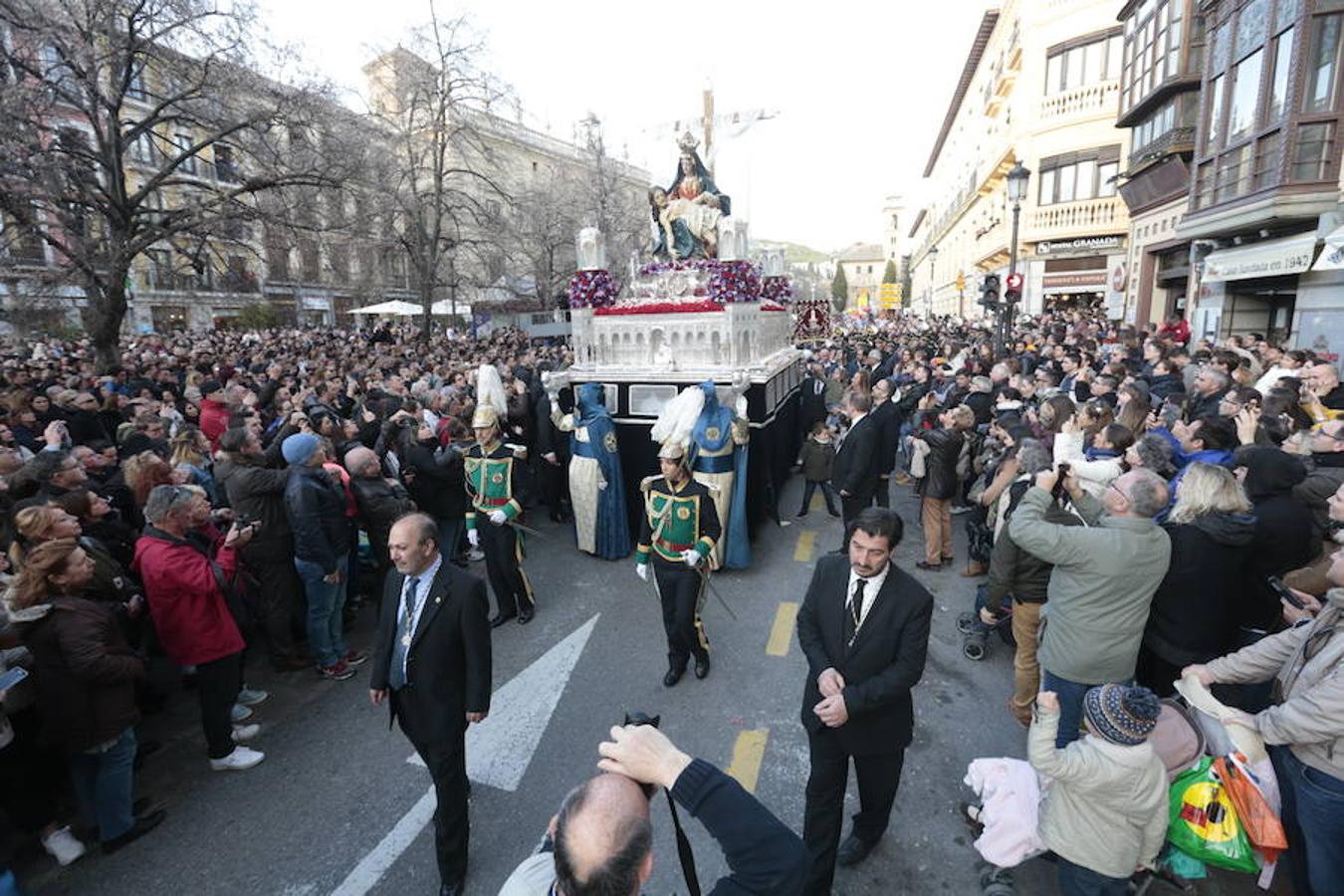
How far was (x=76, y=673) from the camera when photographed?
3.12 m

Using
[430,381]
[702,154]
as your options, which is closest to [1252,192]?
[702,154]

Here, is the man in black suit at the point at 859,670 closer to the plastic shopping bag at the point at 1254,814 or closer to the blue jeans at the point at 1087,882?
the blue jeans at the point at 1087,882

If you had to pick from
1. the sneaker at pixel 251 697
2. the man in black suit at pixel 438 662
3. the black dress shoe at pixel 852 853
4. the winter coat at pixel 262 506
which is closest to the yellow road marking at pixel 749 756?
the black dress shoe at pixel 852 853

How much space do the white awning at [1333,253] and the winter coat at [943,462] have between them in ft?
27.4

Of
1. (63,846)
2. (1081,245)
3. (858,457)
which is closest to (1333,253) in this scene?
(858,457)

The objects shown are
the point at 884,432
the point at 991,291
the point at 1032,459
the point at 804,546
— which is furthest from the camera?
the point at 991,291

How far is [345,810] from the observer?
3.68 m

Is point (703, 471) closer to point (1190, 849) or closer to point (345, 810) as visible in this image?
point (345, 810)

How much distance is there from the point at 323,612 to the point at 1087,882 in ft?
16.8

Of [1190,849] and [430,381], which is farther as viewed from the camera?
[430,381]

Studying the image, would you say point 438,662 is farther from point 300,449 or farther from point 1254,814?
point 1254,814

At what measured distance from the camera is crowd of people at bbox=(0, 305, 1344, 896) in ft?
8.79

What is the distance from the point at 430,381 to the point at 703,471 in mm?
6656

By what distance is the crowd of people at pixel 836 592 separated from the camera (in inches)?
105
